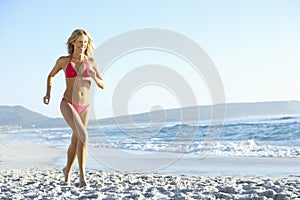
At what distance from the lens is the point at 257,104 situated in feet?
171

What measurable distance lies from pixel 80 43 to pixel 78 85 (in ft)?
1.66

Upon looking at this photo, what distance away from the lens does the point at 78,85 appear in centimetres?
457

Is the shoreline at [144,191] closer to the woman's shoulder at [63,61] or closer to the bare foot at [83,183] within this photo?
the bare foot at [83,183]

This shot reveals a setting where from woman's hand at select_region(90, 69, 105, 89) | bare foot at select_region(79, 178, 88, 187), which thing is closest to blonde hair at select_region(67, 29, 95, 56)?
woman's hand at select_region(90, 69, 105, 89)

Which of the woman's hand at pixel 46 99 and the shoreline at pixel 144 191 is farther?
the woman's hand at pixel 46 99

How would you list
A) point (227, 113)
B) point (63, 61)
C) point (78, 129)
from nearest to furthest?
point (78, 129) → point (63, 61) → point (227, 113)

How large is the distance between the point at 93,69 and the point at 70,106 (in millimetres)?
535

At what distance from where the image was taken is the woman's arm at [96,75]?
180 inches

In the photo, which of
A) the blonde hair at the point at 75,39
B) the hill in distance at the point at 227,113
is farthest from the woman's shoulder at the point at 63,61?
the hill in distance at the point at 227,113

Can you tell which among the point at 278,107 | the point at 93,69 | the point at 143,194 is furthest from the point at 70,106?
the point at 278,107

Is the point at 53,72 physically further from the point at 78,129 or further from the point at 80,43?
the point at 78,129

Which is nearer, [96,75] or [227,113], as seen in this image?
[96,75]

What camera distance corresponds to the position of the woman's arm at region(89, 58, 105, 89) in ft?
15.0

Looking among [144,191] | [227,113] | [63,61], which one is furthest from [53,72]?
[227,113]
